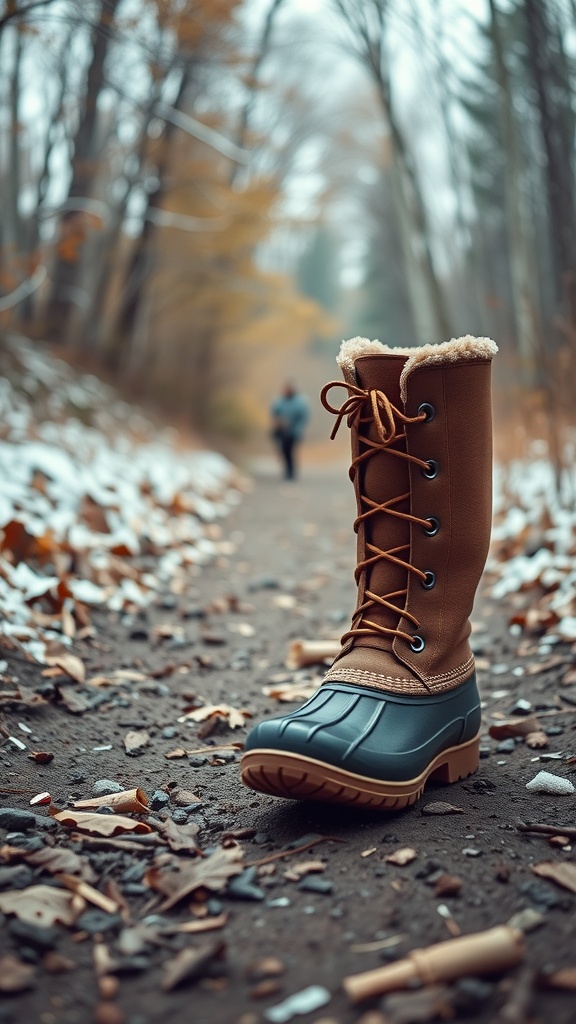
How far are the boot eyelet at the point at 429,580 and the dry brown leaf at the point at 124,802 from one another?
722 millimetres

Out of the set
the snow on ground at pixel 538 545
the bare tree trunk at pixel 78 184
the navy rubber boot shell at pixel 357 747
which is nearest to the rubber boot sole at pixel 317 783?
the navy rubber boot shell at pixel 357 747

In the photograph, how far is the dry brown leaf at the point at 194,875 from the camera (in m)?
1.24

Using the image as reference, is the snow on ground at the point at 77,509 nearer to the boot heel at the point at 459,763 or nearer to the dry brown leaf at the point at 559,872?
A: the boot heel at the point at 459,763

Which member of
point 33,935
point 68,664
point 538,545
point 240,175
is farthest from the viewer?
point 240,175

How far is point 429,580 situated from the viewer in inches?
65.8

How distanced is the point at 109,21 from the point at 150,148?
4.39 metres

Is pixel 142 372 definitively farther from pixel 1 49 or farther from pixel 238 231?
pixel 1 49

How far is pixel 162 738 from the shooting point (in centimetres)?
204

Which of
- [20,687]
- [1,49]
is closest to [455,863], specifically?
[20,687]

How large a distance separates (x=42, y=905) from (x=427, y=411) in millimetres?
1135

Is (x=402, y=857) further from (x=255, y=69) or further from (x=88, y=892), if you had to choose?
(x=255, y=69)

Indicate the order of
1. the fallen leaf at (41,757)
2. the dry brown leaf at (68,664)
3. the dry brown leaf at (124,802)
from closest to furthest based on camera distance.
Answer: the dry brown leaf at (124,802)
the fallen leaf at (41,757)
the dry brown leaf at (68,664)

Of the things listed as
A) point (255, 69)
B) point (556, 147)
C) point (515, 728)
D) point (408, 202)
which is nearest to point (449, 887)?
point (515, 728)

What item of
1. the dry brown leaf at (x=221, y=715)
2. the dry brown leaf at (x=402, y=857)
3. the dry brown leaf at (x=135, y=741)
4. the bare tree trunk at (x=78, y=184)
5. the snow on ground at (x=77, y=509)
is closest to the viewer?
the dry brown leaf at (x=402, y=857)
